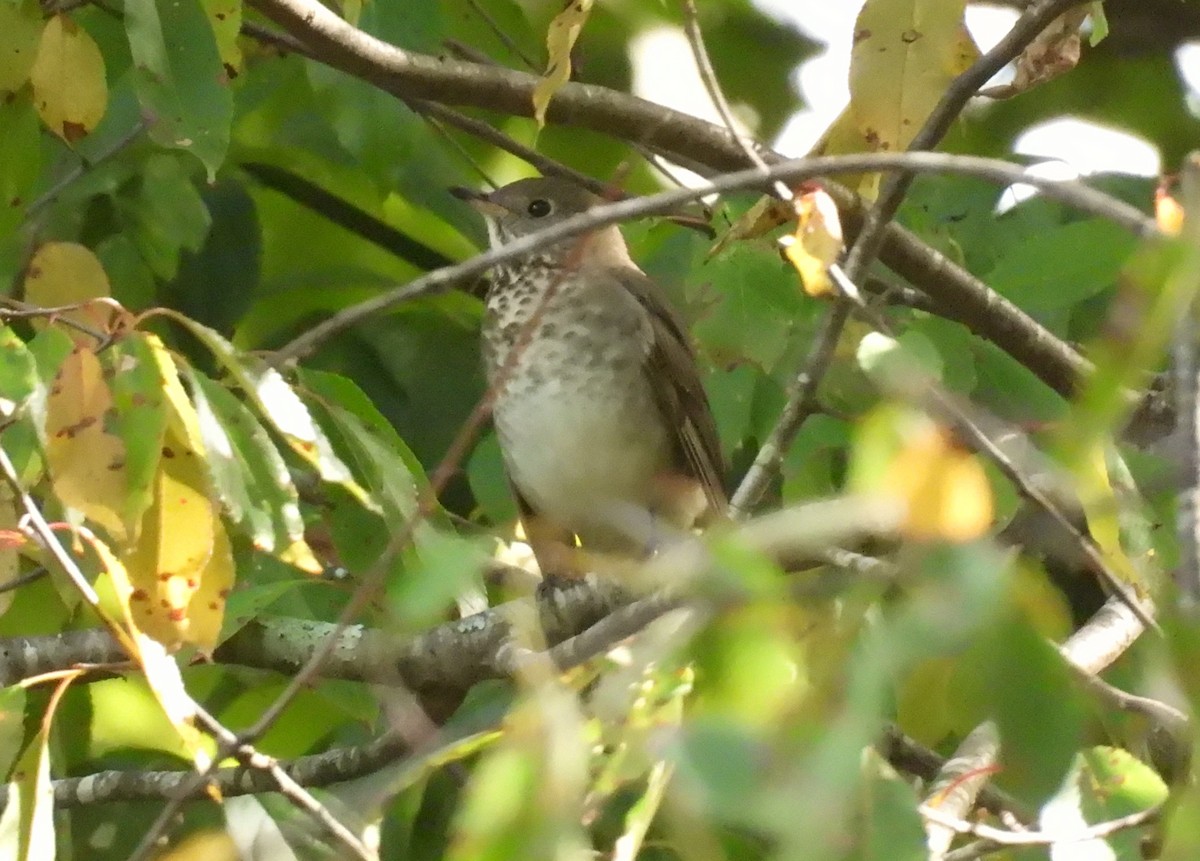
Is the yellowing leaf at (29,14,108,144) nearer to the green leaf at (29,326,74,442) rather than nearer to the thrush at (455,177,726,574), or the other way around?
the green leaf at (29,326,74,442)

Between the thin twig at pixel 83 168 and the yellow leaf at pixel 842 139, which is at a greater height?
the yellow leaf at pixel 842 139

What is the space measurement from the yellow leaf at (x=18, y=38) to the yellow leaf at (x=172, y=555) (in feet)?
3.00

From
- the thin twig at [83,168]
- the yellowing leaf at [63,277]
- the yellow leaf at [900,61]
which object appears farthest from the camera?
the thin twig at [83,168]

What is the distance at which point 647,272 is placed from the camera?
139 inches

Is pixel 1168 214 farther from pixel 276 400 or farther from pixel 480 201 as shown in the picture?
pixel 480 201

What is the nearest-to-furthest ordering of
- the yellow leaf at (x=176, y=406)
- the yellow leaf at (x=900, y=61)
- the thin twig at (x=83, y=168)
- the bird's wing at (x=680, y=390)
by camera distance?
the yellow leaf at (x=176, y=406) < the yellow leaf at (x=900, y=61) < the thin twig at (x=83, y=168) < the bird's wing at (x=680, y=390)

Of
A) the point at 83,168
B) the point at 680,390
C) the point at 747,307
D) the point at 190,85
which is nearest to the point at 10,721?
the point at 190,85

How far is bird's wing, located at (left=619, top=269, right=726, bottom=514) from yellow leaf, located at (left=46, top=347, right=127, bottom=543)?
201 centimetres

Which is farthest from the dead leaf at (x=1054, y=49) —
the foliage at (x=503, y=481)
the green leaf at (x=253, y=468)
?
the green leaf at (x=253, y=468)

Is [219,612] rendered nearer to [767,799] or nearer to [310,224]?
[767,799]

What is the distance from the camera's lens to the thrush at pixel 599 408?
3.48 meters

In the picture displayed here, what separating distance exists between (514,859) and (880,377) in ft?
1.67

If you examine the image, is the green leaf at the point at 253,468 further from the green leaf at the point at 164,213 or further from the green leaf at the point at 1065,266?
the green leaf at the point at 164,213

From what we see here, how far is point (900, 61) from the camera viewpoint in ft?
6.35
